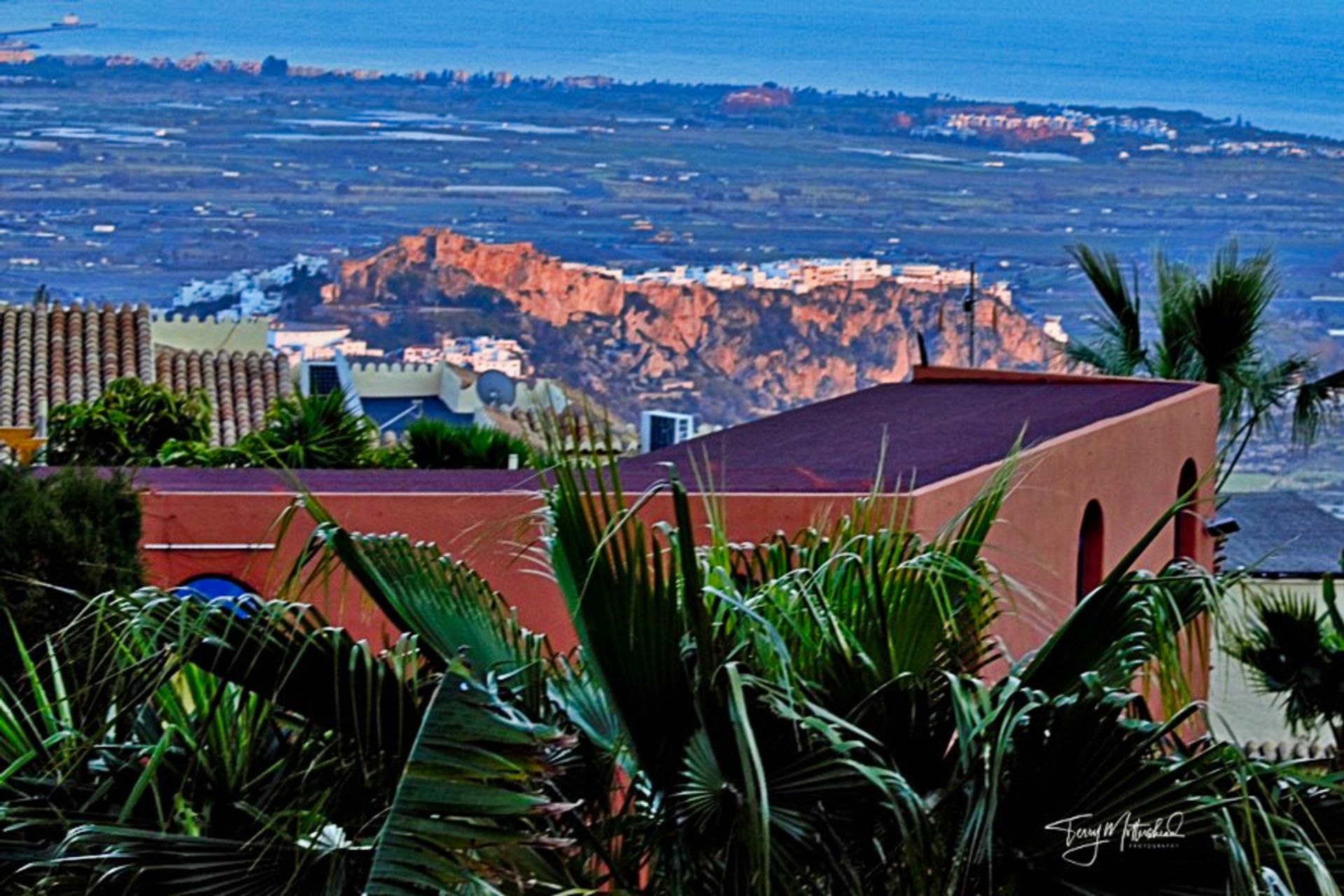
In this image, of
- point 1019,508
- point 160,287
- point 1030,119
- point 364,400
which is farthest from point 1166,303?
point 1030,119

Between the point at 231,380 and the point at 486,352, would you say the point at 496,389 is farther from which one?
the point at 486,352

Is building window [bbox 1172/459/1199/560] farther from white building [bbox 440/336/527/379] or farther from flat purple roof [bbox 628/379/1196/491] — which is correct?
white building [bbox 440/336/527/379]

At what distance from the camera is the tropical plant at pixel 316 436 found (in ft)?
49.3

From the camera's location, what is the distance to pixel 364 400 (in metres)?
38.8

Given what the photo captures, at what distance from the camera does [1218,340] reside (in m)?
17.4

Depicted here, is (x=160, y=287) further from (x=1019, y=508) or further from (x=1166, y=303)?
(x=1019, y=508)

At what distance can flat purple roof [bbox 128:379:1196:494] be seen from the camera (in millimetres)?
9211

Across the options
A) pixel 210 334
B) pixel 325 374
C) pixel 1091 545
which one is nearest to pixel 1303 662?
pixel 1091 545

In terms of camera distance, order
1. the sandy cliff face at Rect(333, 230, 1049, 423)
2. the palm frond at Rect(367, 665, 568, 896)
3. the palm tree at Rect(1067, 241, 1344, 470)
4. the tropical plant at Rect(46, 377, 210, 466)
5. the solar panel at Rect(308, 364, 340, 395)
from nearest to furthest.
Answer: the palm frond at Rect(367, 665, 568, 896)
the palm tree at Rect(1067, 241, 1344, 470)
the tropical plant at Rect(46, 377, 210, 466)
the solar panel at Rect(308, 364, 340, 395)
the sandy cliff face at Rect(333, 230, 1049, 423)

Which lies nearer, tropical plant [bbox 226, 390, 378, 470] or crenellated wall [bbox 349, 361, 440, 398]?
tropical plant [bbox 226, 390, 378, 470]

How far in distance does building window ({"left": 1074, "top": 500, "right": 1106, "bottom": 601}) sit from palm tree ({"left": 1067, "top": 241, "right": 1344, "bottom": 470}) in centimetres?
541

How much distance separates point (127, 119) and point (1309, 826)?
78.5 m

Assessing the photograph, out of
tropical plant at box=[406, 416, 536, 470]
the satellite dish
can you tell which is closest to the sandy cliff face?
the satellite dish
